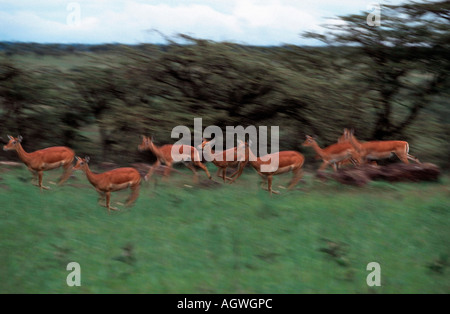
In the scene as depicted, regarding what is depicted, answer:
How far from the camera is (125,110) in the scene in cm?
1302

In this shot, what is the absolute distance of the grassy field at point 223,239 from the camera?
6.81 meters

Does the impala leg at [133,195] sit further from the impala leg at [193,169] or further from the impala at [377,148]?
the impala at [377,148]

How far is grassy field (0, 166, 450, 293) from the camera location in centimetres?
681

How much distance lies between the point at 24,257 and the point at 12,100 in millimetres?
7686

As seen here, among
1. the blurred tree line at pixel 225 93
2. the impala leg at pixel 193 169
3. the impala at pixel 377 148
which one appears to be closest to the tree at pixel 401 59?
the blurred tree line at pixel 225 93

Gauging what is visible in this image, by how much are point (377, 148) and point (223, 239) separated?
4829mm

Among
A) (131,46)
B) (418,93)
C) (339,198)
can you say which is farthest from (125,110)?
(418,93)

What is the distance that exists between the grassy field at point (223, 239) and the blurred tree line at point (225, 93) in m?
3.34

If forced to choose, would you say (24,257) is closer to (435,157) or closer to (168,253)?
(168,253)

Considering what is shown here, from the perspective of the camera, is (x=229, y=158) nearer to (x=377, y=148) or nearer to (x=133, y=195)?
(x=133, y=195)

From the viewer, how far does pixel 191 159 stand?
32.0ft

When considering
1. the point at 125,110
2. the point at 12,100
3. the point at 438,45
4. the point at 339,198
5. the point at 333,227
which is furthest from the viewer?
the point at 438,45

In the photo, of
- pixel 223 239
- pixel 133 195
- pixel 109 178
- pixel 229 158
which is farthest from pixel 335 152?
pixel 109 178

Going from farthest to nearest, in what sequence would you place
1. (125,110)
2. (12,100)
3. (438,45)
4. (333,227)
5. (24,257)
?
1. (438,45)
2. (12,100)
3. (125,110)
4. (333,227)
5. (24,257)
